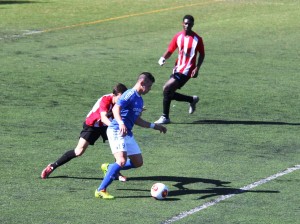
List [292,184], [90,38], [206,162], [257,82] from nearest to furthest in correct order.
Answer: [292,184], [206,162], [257,82], [90,38]

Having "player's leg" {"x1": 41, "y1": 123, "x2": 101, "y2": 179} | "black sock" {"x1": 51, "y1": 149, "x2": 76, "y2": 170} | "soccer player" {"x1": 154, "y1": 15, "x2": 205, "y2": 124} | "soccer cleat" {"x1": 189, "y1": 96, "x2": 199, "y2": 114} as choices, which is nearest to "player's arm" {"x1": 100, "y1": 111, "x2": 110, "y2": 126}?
"player's leg" {"x1": 41, "y1": 123, "x2": 101, "y2": 179}

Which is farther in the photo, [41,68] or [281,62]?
[281,62]

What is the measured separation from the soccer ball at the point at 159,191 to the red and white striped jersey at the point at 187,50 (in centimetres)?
704

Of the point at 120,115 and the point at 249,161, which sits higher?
the point at 120,115

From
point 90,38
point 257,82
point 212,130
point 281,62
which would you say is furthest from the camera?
point 90,38

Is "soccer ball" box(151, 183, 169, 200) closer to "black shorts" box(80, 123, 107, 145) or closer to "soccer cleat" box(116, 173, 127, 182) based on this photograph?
"soccer cleat" box(116, 173, 127, 182)

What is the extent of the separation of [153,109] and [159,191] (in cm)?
792

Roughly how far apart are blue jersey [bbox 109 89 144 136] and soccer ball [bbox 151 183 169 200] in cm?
92

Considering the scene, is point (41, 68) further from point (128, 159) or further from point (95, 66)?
point (128, 159)

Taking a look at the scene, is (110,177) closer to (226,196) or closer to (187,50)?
(226,196)

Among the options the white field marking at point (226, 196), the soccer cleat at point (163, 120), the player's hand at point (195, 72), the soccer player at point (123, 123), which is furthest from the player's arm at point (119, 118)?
the player's hand at point (195, 72)

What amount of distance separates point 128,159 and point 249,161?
289 centimetres

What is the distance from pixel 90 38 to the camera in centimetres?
3341

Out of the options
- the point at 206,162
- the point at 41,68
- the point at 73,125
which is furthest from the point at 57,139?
the point at 41,68
